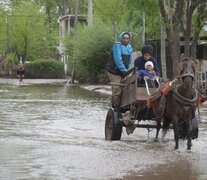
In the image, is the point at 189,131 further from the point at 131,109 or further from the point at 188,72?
the point at 131,109

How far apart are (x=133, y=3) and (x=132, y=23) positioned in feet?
66.9

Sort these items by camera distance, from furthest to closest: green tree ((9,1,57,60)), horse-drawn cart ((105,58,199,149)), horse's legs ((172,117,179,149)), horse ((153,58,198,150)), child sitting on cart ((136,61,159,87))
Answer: green tree ((9,1,57,60))
child sitting on cart ((136,61,159,87))
horse's legs ((172,117,179,149))
horse-drawn cart ((105,58,199,149))
horse ((153,58,198,150))

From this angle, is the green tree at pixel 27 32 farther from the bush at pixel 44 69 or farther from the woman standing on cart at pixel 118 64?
the woman standing on cart at pixel 118 64

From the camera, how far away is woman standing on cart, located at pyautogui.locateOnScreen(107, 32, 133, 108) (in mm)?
14469

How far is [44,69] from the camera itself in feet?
225

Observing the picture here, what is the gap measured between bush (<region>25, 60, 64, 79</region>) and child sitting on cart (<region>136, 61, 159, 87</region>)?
178ft

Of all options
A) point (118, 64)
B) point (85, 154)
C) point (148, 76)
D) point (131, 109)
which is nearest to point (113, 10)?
point (118, 64)

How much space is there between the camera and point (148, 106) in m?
13.2

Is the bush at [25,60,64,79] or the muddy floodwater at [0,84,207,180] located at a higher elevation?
the muddy floodwater at [0,84,207,180]

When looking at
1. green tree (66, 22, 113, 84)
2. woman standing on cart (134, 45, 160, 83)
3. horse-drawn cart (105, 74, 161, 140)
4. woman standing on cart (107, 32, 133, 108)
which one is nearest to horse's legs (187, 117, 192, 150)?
horse-drawn cart (105, 74, 161, 140)

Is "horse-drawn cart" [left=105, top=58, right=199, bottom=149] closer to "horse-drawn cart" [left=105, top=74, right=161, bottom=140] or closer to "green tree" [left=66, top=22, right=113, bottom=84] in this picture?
"horse-drawn cart" [left=105, top=74, right=161, bottom=140]

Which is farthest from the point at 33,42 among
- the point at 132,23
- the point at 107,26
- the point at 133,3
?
the point at 133,3

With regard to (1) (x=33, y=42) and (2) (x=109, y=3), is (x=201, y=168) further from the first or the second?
(1) (x=33, y=42)

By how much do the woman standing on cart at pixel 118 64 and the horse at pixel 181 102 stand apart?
1435mm
